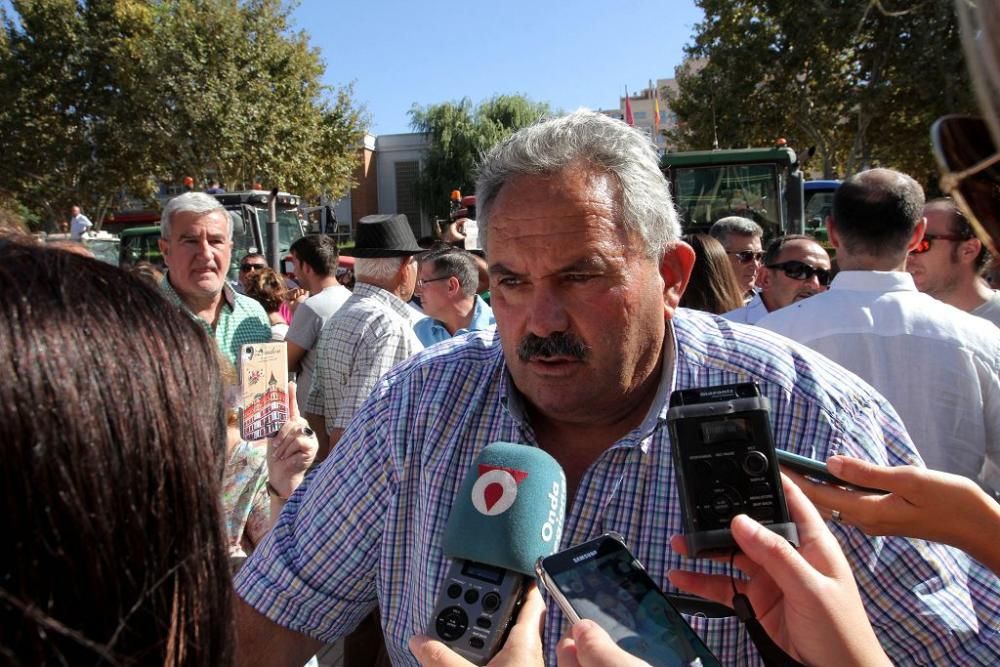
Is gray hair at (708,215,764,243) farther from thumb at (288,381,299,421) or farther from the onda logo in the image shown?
the onda logo

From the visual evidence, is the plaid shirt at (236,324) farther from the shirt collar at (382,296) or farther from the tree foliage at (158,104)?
the tree foliage at (158,104)

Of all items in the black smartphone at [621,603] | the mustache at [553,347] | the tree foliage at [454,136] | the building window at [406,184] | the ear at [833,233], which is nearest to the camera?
the black smartphone at [621,603]

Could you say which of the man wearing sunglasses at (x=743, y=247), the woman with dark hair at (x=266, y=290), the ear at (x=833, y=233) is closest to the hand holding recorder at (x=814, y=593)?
the ear at (x=833, y=233)

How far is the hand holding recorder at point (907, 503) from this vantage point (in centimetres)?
135

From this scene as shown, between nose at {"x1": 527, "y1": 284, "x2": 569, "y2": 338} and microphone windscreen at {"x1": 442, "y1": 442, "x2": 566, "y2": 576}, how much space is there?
Result: 1.74 feet

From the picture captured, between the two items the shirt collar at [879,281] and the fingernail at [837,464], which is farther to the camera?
the shirt collar at [879,281]

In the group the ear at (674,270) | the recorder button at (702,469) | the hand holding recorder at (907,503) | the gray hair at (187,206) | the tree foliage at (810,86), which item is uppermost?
the tree foliage at (810,86)

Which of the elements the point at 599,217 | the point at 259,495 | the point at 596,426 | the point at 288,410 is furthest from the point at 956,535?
the point at 259,495

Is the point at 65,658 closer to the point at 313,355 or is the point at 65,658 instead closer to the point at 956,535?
the point at 956,535

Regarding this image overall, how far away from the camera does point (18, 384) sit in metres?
0.80

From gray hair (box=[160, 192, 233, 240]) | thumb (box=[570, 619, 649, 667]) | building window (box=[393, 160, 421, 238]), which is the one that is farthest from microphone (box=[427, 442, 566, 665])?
building window (box=[393, 160, 421, 238])

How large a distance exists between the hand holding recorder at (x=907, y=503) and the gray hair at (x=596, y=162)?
813mm

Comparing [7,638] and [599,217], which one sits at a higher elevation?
[599,217]

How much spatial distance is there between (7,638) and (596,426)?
1.38m
